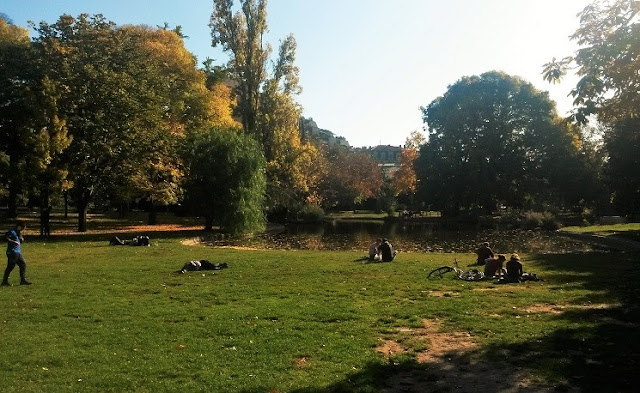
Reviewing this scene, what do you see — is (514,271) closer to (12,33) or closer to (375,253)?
(375,253)

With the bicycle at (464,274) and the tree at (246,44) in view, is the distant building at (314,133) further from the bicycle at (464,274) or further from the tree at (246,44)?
the bicycle at (464,274)

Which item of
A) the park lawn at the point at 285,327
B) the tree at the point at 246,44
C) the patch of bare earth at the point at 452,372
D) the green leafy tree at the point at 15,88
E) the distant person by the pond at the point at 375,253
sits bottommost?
the patch of bare earth at the point at 452,372

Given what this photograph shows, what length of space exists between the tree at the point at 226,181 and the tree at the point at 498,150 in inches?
1228

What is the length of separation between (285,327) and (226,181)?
28.2 meters

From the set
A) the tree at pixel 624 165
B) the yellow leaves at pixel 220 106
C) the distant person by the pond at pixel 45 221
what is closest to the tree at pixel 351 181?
the yellow leaves at pixel 220 106

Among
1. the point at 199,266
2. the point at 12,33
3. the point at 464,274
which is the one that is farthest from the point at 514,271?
the point at 12,33

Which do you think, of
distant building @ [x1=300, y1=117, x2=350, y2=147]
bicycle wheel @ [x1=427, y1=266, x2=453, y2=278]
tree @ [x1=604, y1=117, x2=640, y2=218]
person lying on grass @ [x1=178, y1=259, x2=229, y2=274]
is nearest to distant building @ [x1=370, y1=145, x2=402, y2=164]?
distant building @ [x1=300, y1=117, x2=350, y2=147]

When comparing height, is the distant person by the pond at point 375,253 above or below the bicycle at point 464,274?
above

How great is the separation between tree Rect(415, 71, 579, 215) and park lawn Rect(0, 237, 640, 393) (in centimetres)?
4579

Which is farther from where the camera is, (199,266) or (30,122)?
(30,122)

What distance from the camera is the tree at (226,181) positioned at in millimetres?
36344

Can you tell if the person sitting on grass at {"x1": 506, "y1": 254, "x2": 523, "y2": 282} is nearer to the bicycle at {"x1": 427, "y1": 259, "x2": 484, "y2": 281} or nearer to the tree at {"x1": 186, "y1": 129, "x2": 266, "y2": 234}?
the bicycle at {"x1": 427, "y1": 259, "x2": 484, "y2": 281}

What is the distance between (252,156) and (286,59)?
1444 cm

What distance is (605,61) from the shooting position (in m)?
9.73
